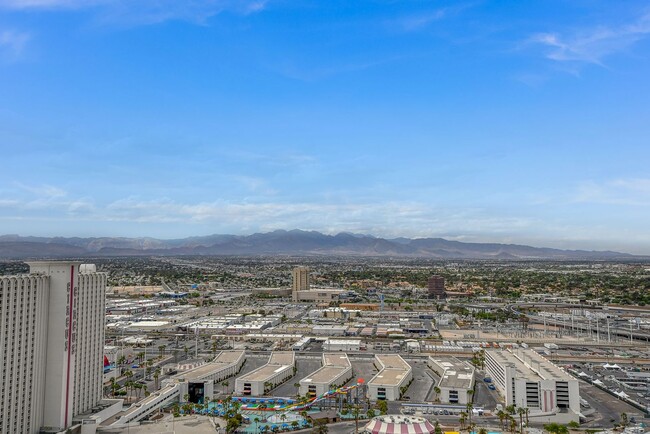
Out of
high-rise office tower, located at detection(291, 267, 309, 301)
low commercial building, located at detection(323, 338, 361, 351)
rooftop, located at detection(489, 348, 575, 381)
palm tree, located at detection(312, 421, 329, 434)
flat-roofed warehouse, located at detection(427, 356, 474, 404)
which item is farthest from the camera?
high-rise office tower, located at detection(291, 267, 309, 301)

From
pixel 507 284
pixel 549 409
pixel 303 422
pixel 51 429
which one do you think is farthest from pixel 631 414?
pixel 507 284

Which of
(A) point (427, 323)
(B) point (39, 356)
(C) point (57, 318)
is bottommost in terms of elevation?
(A) point (427, 323)

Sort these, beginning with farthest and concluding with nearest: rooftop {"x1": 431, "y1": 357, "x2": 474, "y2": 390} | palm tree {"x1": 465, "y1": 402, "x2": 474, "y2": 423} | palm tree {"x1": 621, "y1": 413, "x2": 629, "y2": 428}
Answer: rooftop {"x1": 431, "y1": 357, "x2": 474, "y2": 390}
palm tree {"x1": 465, "y1": 402, "x2": 474, "y2": 423}
palm tree {"x1": 621, "y1": 413, "x2": 629, "y2": 428}

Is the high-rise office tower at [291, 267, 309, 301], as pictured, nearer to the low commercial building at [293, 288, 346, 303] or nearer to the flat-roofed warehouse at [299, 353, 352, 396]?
the low commercial building at [293, 288, 346, 303]

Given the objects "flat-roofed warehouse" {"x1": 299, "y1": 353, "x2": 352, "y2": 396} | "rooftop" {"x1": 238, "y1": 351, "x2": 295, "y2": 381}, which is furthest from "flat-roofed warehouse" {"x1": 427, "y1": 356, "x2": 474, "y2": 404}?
"rooftop" {"x1": 238, "y1": 351, "x2": 295, "y2": 381}

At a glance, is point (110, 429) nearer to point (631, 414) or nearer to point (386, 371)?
point (386, 371)

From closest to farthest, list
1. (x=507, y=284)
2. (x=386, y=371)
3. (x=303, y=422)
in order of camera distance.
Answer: (x=303, y=422)
(x=386, y=371)
(x=507, y=284)

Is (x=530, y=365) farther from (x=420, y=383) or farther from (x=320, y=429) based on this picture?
(x=320, y=429)

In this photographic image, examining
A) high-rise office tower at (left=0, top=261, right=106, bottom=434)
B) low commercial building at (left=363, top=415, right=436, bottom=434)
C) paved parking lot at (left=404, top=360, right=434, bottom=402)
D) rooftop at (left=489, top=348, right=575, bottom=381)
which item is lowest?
paved parking lot at (left=404, top=360, right=434, bottom=402)
